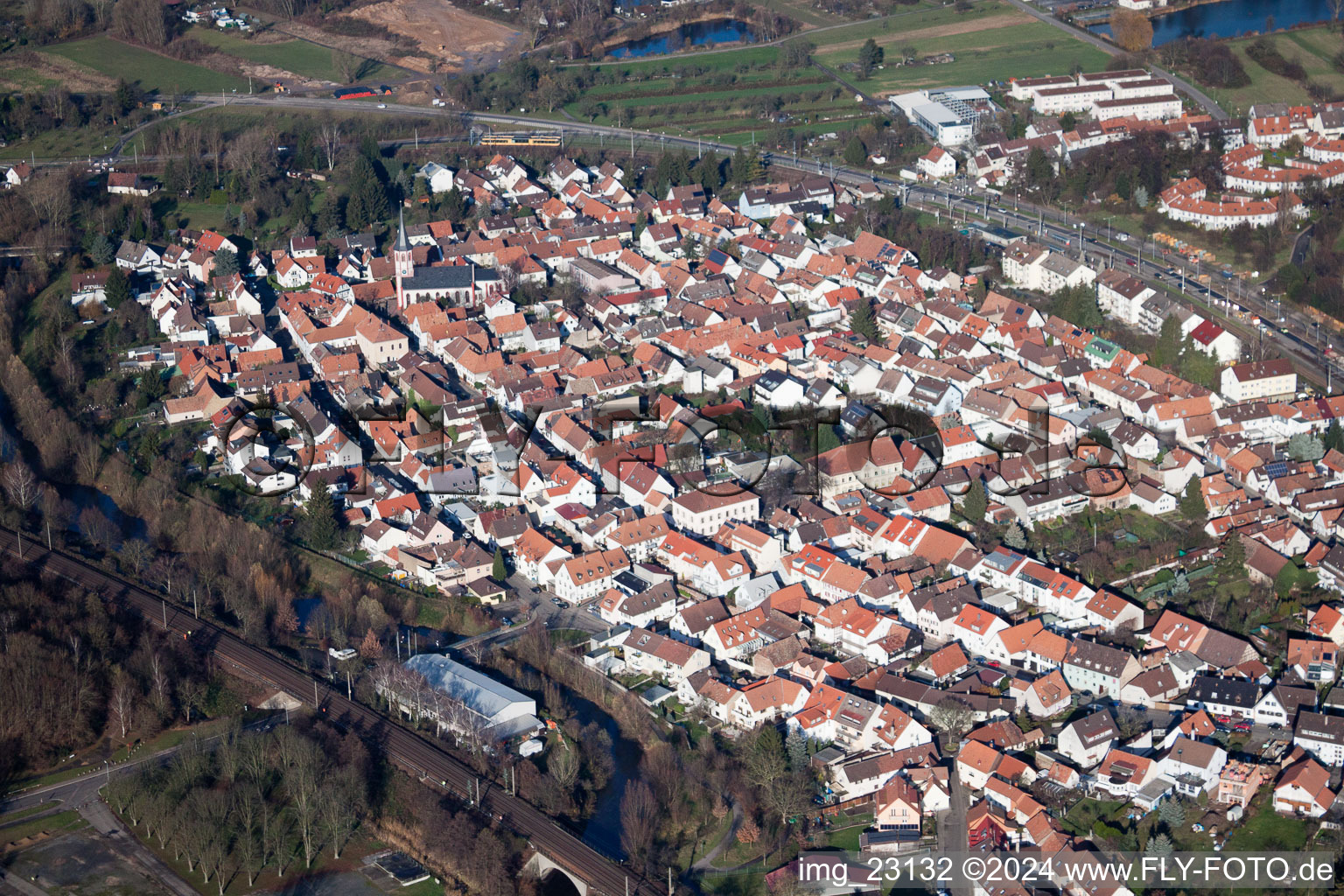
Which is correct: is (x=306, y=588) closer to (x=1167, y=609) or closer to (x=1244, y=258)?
(x=1167, y=609)

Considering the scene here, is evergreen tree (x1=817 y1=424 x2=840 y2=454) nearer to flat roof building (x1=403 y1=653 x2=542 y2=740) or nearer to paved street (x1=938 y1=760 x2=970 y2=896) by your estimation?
flat roof building (x1=403 y1=653 x2=542 y2=740)

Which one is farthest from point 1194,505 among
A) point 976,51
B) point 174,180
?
point 976,51

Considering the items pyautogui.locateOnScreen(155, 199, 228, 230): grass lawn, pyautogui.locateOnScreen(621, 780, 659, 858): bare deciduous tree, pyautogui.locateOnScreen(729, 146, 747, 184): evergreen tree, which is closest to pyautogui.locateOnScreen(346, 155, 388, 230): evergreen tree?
pyautogui.locateOnScreen(155, 199, 228, 230): grass lawn

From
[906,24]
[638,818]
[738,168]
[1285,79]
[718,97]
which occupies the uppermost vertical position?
[906,24]

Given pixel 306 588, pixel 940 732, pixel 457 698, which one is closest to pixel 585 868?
pixel 457 698

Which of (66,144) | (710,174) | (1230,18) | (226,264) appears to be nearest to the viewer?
(226,264)

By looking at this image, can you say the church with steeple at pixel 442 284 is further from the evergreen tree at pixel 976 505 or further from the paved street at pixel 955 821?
the paved street at pixel 955 821

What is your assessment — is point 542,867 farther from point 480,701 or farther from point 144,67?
point 144,67
